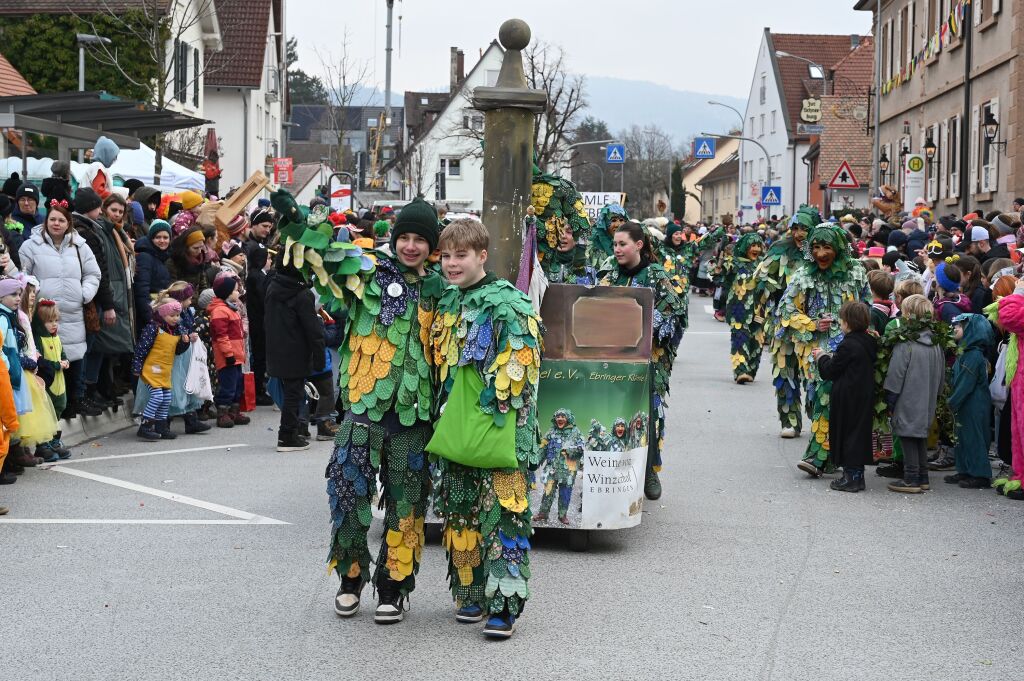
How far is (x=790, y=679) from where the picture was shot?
552 centimetres

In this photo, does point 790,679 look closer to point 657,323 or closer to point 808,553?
point 808,553

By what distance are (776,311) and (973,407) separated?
1840 mm

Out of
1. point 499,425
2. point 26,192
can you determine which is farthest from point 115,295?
point 499,425

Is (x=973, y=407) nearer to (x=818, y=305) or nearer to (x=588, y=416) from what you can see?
(x=818, y=305)

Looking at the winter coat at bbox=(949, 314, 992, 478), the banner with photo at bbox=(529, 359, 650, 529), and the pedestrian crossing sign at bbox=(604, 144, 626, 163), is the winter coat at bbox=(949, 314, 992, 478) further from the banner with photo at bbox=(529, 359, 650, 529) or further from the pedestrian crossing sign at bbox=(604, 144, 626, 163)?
the pedestrian crossing sign at bbox=(604, 144, 626, 163)

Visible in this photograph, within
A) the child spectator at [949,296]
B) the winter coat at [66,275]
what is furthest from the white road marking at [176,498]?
the child spectator at [949,296]

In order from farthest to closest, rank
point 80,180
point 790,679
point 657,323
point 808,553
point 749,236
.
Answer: point 749,236
point 80,180
point 657,323
point 808,553
point 790,679

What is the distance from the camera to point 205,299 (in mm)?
13250

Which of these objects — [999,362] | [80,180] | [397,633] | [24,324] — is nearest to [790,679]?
[397,633]

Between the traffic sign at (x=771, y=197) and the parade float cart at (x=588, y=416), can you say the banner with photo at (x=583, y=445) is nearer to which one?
the parade float cart at (x=588, y=416)

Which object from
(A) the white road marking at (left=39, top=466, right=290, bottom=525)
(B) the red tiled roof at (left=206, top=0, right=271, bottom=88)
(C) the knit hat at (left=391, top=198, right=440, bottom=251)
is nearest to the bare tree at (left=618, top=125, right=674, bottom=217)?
(B) the red tiled roof at (left=206, top=0, right=271, bottom=88)

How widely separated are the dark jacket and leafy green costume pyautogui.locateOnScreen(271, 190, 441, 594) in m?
6.41

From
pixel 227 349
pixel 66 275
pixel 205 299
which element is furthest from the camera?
pixel 205 299

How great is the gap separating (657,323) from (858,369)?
2.08 meters
